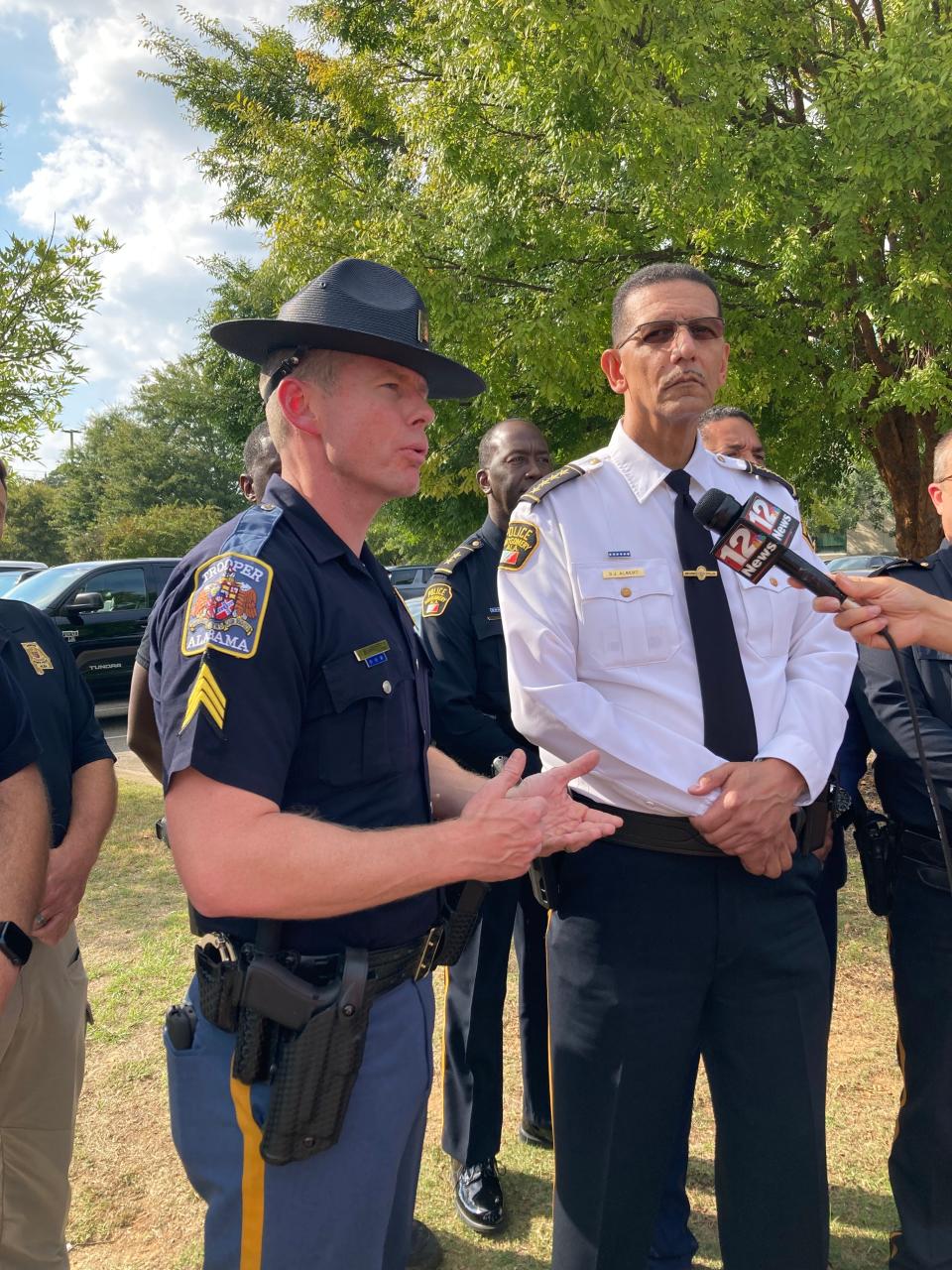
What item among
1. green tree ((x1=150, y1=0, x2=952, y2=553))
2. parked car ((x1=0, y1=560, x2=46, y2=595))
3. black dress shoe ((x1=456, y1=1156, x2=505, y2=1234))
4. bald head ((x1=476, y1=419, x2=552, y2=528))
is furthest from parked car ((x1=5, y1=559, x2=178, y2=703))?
black dress shoe ((x1=456, y1=1156, x2=505, y2=1234))

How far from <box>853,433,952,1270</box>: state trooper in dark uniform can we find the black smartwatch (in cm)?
220

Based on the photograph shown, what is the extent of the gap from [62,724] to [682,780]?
5.62 feet

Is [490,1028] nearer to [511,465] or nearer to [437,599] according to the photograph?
[437,599]

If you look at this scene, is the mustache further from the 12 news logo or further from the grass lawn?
the grass lawn

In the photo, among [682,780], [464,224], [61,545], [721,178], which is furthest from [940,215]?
[61,545]

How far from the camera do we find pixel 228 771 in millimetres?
1426

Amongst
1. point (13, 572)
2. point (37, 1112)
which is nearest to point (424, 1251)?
point (37, 1112)

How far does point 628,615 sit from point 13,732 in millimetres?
1332

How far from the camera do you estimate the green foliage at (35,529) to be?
138 ft

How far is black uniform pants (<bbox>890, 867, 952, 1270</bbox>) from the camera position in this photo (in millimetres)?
2529

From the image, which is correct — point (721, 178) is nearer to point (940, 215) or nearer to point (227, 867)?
point (940, 215)

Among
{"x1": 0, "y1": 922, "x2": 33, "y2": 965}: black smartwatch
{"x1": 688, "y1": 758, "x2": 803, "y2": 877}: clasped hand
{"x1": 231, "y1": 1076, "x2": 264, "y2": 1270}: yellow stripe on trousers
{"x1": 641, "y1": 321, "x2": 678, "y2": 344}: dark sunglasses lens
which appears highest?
{"x1": 641, "y1": 321, "x2": 678, "y2": 344}: dark sunglasses lens

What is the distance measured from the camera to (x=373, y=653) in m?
1.69

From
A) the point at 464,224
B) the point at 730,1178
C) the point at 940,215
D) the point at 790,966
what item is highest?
the point at 464,224
